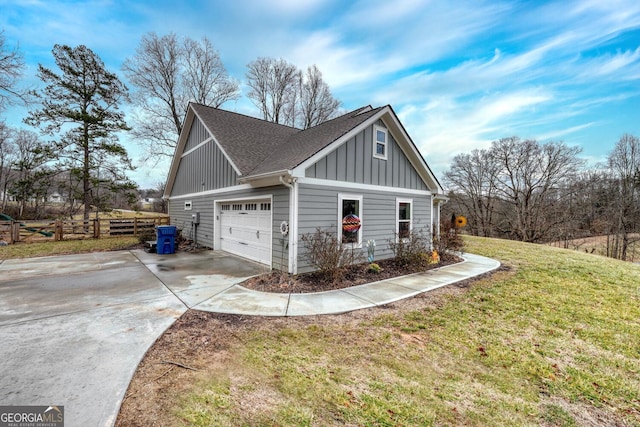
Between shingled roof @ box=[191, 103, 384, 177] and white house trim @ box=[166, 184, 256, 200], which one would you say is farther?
white house trim @ box=[166, 184, 256, 200]

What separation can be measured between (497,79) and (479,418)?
1348 centimetres

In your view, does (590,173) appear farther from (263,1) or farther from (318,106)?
(263,1)

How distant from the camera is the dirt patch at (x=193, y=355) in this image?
220 cm

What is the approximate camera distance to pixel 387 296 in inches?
210

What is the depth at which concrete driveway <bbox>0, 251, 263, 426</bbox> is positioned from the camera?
236 cm

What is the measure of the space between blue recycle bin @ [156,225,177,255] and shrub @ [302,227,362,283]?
6.26m

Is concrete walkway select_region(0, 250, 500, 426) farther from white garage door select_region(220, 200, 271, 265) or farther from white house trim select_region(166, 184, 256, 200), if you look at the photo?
white house trim select_region(166, 184, 256, 200)

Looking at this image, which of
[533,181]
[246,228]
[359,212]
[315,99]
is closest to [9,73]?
[246,228]

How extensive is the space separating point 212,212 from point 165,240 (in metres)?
1.95

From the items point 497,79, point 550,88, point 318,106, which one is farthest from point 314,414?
point 318,106

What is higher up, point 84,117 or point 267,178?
point 84,117

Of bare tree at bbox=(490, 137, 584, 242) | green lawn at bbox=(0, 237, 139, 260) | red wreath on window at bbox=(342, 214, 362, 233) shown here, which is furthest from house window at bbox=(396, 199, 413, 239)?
bare tree at bbox=(490, 137, 584, 242)

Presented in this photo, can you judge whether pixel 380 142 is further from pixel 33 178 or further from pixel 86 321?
pixel 33 178

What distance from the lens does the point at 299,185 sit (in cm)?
656
